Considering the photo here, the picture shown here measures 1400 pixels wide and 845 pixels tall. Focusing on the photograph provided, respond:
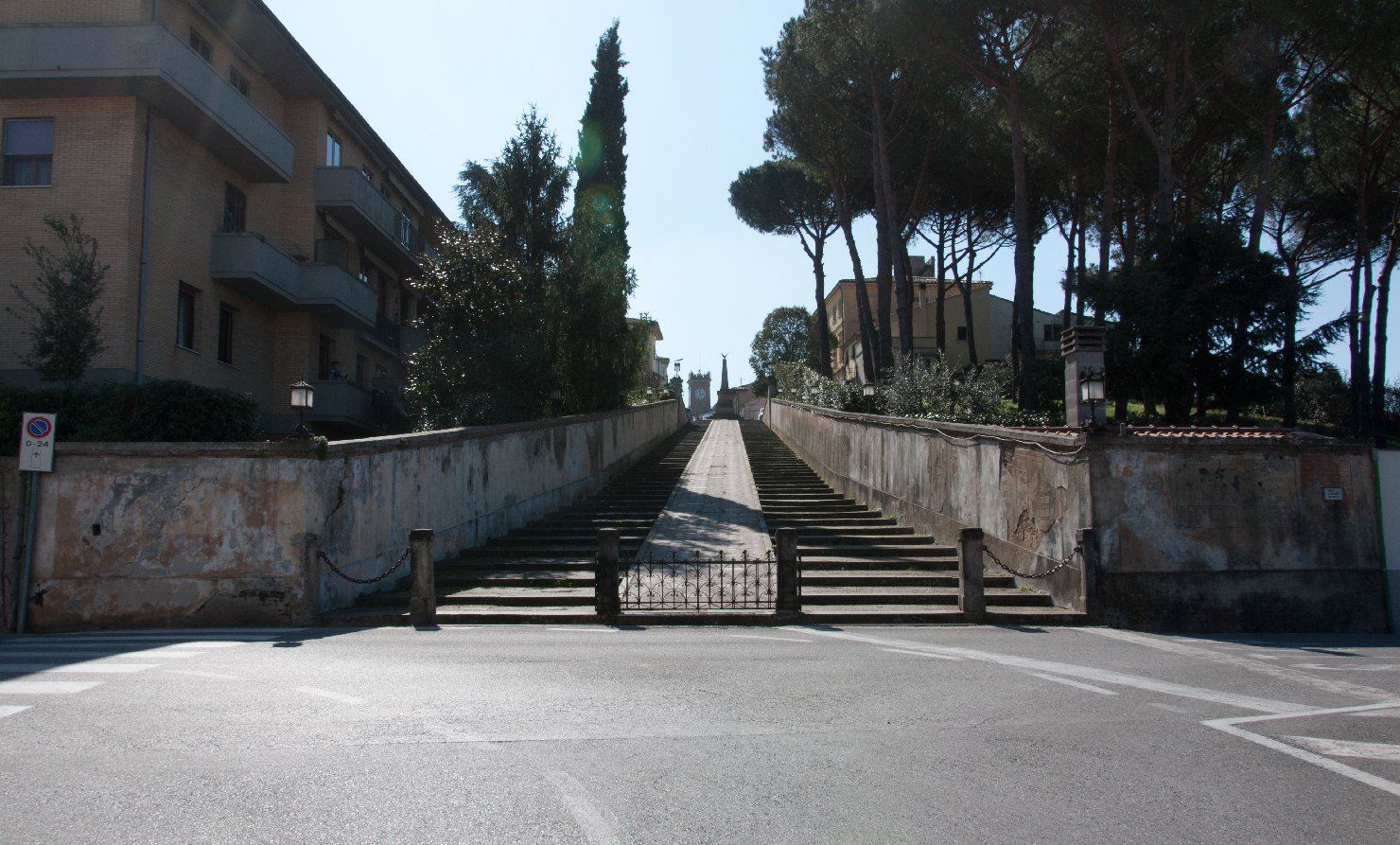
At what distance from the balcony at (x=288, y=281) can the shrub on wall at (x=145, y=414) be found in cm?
791

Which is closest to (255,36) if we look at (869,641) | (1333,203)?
(869,641)

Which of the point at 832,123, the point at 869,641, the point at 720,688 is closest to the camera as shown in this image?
the point at 720,688

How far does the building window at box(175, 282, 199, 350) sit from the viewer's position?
2078 cm

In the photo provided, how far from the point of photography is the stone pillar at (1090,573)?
38.8ft

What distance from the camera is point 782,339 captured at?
305ft

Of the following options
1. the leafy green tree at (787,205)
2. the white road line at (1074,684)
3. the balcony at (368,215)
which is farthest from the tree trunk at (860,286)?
the white road line at (1074,684)

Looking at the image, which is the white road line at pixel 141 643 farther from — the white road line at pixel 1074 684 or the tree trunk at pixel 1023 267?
the tree trunk at pixel 1023 267

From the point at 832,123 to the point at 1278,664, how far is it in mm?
27391

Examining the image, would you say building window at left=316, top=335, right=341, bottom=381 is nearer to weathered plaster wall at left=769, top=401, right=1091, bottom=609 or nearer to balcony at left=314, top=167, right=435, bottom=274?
balcony at left=314, top=167, right=435, bottom=274

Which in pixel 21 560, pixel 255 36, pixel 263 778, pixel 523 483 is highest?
pixel 255 36

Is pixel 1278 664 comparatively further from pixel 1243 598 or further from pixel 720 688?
pixel 720 688

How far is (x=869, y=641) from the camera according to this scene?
10.4m

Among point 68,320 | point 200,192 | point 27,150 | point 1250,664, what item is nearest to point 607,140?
point 200,192

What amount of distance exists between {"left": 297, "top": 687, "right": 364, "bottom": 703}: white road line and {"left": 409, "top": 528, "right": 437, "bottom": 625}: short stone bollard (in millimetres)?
4213
